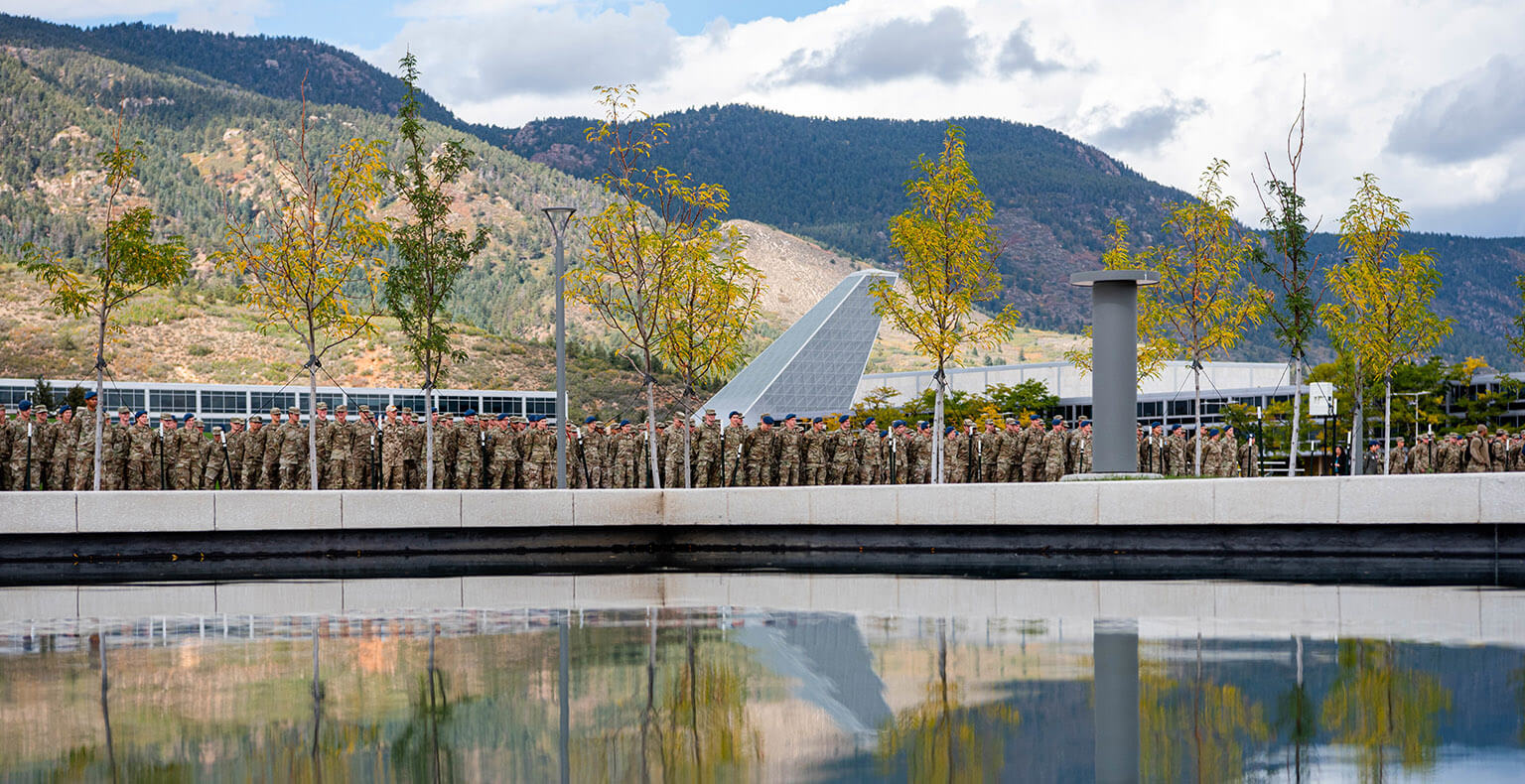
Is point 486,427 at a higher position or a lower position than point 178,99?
lower

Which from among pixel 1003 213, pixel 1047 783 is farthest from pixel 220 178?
pixel 1047 783

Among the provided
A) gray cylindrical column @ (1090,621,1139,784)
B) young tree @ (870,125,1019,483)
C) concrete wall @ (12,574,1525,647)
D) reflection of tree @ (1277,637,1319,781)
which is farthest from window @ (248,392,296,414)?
reflection of tree @ (1277,637,1319,781)

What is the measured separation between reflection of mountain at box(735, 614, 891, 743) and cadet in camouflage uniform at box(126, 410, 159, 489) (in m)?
15.6

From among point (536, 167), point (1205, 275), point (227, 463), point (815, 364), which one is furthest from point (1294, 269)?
point (536, 167)

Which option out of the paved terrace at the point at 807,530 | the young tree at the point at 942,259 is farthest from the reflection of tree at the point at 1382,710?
the young tree at the point at 942,259

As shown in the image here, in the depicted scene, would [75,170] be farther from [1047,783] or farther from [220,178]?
[1047,783]

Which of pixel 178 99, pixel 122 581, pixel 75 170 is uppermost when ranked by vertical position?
pixel 178 99

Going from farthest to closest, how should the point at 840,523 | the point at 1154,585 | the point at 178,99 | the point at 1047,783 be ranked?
the point at 178,99 → the point at 840,523 → the point at 1154,585 → the point at 1047,783

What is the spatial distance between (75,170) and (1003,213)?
86.6 metres

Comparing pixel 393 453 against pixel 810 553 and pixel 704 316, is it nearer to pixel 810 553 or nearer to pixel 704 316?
pixel 704 316

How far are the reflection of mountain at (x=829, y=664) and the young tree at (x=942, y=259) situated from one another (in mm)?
14279

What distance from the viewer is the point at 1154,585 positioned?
14164 mm

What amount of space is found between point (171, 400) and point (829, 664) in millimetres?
52152

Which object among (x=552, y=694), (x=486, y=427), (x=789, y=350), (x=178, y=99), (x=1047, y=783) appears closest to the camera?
(x=1047, y=783)
